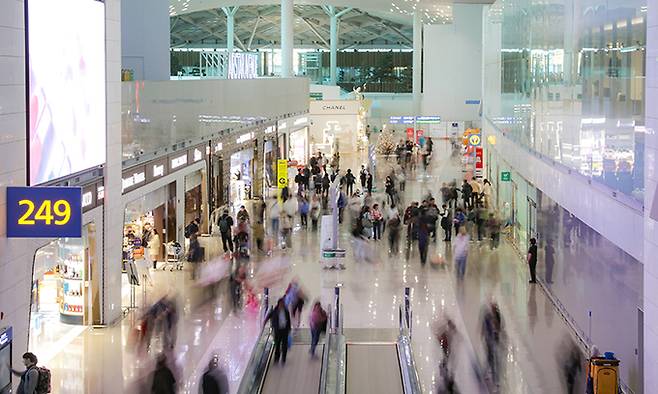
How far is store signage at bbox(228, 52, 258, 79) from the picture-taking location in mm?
38344

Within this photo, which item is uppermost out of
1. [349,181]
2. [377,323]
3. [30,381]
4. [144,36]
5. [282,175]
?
[144,36]

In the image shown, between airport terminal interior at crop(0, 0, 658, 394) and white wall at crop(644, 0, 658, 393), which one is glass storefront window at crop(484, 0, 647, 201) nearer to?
airport terminal interior at crop(0, 0, 658, 394)

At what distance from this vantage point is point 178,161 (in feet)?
79.5

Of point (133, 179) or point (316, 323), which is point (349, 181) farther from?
point (316, 323)

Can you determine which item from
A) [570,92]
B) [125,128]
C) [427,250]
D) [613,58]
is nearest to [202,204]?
[427,250]

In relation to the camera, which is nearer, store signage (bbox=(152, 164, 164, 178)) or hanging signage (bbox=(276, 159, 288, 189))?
store signage (bbox=(152, 164, 164, 178))

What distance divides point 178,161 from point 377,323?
Result: 28.1 ft

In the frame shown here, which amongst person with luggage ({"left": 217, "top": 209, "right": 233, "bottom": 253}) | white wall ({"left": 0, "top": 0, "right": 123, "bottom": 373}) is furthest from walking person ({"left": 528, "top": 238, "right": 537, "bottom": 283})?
white wall ({"left": 0, "top": 0, "right": 123, "bottom": 373})

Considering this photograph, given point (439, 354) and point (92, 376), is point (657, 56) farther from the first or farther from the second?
point (92, 376)

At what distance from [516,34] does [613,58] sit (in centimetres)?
1554

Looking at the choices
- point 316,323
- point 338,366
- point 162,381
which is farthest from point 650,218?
point 162,381

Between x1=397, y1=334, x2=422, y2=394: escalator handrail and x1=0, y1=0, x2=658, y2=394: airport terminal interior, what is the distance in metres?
0.04

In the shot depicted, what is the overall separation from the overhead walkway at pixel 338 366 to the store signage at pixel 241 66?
23.4 metres

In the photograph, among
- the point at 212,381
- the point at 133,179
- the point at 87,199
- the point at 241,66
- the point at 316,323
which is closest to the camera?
the point at 212,381
